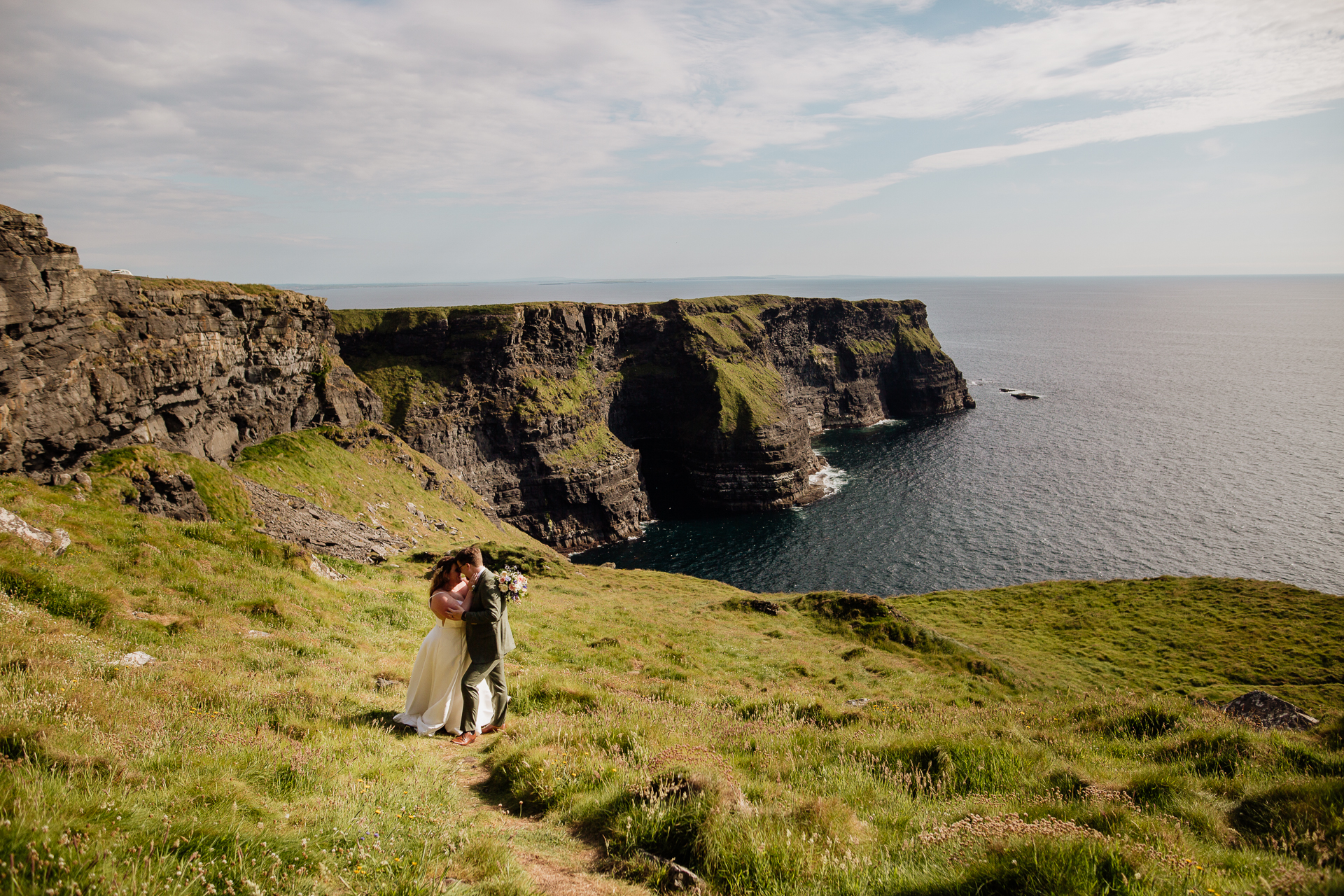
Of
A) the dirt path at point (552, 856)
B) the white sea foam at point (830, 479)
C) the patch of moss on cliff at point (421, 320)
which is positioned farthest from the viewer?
the white sea foam at point (830, 479)

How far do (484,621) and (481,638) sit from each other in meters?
0.35

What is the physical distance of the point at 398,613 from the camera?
20.6 metres

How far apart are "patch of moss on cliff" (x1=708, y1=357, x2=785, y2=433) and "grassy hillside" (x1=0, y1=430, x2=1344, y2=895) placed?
78.0 meters

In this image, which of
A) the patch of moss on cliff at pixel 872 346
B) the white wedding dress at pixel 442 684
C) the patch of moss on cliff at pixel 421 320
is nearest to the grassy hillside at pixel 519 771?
the white wedding dress at pixel 442 684

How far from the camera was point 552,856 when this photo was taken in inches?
258

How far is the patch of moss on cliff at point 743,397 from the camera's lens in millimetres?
98438

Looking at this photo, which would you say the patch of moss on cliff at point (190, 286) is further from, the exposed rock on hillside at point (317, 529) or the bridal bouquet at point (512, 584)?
the bridal bouquet at point (512, 584)

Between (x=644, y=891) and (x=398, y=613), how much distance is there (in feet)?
56.7

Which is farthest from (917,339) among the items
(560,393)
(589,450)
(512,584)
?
(512,584)

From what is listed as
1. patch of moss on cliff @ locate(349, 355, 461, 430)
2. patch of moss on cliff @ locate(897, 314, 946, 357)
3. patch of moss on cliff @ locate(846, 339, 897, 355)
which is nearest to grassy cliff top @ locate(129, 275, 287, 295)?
patch of moss on cliff @ locate(349, 355, 461, 430)

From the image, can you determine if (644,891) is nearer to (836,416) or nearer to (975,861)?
(975,861)

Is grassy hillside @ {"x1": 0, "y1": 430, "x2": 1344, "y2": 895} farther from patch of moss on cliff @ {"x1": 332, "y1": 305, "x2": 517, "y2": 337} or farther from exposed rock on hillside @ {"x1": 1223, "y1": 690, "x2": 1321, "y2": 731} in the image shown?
patch of moss on cliff @ {"x1": 332, "y1": 305, "x2": 517, "y2": 337}

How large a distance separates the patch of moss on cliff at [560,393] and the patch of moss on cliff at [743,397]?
20.3 m

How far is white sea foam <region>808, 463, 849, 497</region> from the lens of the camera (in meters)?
98.1
